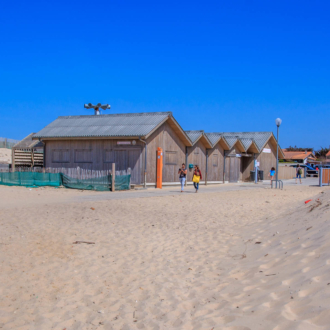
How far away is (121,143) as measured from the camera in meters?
25.1

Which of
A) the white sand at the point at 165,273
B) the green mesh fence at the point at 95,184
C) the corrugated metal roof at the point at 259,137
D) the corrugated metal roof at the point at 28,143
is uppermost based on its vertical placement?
the corrugated metal roof at the point at 259,137

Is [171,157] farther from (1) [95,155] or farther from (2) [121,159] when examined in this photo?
(1) [95,155]

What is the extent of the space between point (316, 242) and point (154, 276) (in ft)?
8.86

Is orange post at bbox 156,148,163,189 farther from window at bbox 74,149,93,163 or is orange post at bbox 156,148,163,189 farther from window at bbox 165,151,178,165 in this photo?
window at bbox 74,149,93,163

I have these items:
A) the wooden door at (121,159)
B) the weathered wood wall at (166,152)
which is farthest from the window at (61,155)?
the weathered wood wall at (166,152)

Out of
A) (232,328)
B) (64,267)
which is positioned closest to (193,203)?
(64,267)

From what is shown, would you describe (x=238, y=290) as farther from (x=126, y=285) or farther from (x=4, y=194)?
(x=4, y=194)

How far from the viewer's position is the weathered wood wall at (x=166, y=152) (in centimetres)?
2523

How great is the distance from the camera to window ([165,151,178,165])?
87.7ft

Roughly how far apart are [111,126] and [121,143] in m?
2.06

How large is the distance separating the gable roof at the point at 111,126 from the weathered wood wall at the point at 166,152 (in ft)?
1.81

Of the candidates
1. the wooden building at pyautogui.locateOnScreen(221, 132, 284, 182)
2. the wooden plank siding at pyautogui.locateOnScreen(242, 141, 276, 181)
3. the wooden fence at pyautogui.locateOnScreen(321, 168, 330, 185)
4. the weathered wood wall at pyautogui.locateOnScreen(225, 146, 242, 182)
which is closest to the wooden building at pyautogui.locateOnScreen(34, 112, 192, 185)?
the weathered wood wall at pyautogui.locateOnScreen(225, 146, 242, 182)

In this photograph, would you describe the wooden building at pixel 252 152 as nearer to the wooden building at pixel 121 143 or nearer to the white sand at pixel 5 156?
the wooden building at pixel 121 143

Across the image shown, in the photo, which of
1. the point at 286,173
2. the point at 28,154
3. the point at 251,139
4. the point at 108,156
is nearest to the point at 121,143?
the point at 108,156
